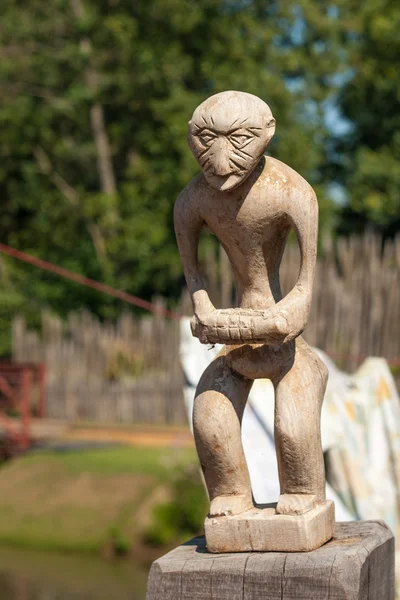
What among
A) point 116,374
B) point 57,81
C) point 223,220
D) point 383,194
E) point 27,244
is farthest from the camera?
point 27,244

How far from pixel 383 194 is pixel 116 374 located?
665 cm

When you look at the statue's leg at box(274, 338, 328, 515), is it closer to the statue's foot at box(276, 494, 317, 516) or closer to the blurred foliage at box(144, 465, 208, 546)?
the statue's foot at box(276, 494, 317, 516)

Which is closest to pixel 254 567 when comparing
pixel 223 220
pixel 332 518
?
pixel 332 518

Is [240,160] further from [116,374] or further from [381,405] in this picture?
[116,374]

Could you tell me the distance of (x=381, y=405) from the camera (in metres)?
5.19

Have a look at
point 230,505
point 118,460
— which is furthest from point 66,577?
point 230,505

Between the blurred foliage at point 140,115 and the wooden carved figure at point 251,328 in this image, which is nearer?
the wooden carved figure at point 251,328

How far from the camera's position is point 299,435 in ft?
10.9

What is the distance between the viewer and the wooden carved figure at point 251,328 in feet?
10.6

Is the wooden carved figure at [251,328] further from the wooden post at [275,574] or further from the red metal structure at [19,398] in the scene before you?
the red metal structure at [19,398]

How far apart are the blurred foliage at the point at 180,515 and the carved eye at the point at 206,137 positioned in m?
9.08

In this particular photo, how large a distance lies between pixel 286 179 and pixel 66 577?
9.06m

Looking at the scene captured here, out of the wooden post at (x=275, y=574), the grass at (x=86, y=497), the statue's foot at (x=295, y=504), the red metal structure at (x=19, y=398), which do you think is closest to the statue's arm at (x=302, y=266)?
the statue's foot at (x=295, y=504)

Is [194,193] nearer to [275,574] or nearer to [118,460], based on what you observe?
[275,574]
